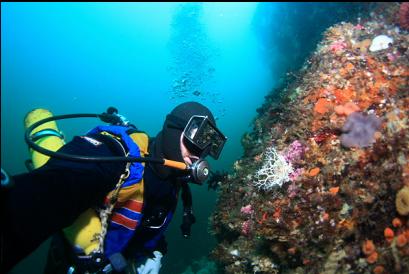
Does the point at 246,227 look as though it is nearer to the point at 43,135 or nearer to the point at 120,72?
the point at 43,135

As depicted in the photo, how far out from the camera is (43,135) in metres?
3.20

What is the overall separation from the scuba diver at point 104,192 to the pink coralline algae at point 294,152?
3.37 ft

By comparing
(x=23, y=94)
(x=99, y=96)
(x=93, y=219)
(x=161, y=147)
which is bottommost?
(x=93, y=219)

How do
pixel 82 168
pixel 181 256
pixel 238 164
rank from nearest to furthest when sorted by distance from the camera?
pixel 82 168 < pixel 238 164 < pixel 181 256

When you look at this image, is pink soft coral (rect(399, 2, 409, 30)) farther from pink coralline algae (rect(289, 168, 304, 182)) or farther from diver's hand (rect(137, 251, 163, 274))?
diver's hand (rect(137, 251, 163, 274))

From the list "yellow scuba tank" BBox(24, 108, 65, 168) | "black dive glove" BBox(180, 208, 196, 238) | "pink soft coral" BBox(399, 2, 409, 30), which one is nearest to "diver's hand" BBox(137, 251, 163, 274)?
"black dive glove" BBox(180, 208, 196, 238)

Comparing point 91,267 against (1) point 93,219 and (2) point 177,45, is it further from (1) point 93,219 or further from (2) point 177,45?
(2) point 177,45

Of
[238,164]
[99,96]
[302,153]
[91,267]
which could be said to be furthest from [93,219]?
[99,96]

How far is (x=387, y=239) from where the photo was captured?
2957 millimetres

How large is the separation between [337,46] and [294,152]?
100 inches

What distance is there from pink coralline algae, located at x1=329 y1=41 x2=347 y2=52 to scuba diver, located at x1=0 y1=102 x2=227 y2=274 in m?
3.13

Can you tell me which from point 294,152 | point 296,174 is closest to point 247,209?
point 296,174

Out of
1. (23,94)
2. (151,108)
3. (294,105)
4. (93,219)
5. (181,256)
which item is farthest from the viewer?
(151,108)

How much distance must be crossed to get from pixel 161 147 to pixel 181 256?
493 inches
